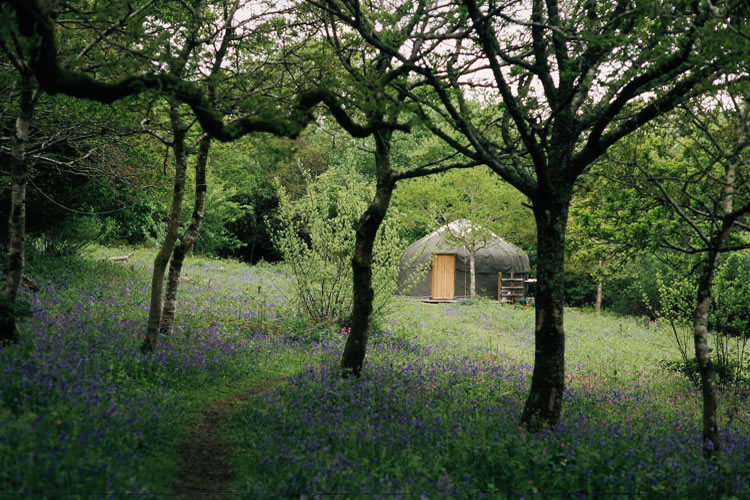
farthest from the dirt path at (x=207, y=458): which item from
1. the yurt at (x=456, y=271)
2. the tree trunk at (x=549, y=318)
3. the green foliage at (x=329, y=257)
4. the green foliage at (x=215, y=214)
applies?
the green foliage at (x=215, y=214)

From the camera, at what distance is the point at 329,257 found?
13.2 m

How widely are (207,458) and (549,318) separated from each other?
409cm

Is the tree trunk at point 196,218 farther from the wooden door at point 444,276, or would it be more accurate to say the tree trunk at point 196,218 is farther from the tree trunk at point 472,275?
the wooden door at point 444,276

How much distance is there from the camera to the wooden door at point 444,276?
30188mm

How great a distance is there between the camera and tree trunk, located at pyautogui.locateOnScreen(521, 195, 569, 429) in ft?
20.2

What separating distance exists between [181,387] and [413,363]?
4676 millimetres

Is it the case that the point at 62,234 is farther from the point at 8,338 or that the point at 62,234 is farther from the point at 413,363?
the point at 413,363

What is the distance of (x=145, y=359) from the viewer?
25.1 feet

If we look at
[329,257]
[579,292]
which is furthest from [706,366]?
[579,292]

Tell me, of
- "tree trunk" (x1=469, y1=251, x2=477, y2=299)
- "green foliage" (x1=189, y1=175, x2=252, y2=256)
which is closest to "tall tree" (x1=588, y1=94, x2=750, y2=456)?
"tree trunk" (x1=469, y1=251, x2=477, y2=299)

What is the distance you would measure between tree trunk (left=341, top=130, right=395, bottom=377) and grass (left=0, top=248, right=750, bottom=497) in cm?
48

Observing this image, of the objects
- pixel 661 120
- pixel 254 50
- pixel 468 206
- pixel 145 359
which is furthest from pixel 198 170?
pixel 468 206

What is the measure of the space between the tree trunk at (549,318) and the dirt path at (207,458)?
353cm

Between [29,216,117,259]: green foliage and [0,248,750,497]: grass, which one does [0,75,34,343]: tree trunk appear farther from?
[29,216,117,259]: green foliage
